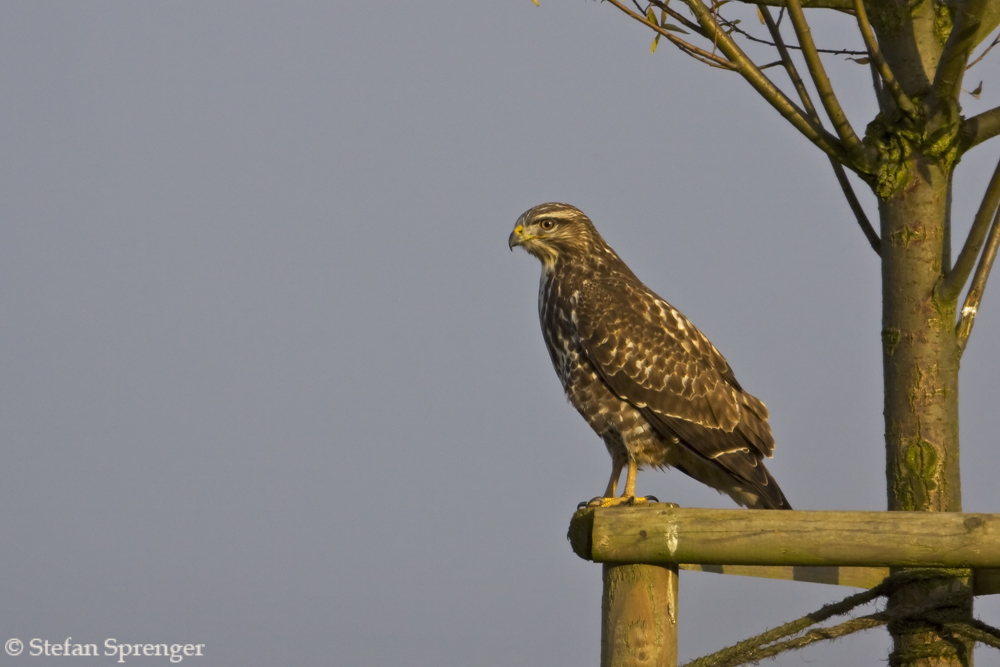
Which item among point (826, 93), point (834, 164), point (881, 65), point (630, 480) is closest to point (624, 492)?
point (630, 480)

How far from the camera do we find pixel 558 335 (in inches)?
198

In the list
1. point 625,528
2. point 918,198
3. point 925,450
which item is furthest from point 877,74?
point 625,528

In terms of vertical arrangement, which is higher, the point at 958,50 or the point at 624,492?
the point at 958,50

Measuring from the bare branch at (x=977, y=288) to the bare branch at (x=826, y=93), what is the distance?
0.53 meters

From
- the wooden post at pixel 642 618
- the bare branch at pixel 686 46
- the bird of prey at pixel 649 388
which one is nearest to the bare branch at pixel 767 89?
the bare branch at pixel 686 46

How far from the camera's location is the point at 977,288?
4066 mm

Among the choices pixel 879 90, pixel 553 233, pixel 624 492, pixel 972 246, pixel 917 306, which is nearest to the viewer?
pixel 972 246

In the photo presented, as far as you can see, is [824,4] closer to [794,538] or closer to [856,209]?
[856,209]

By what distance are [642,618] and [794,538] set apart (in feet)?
1.65

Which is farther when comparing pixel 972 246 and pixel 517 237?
pixel 517 237

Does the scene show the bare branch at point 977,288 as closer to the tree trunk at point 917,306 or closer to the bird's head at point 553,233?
the tree trunk at point 917,306

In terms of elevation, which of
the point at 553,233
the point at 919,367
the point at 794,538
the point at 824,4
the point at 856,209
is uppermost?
the point at 824,4

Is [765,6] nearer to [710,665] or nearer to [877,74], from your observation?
[877,74]

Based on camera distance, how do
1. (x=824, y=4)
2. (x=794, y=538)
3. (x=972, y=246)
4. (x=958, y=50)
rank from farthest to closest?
(x=824, y=4) < (x=972, y=246) < (x=958, y=50) < (x=794, y=538)
